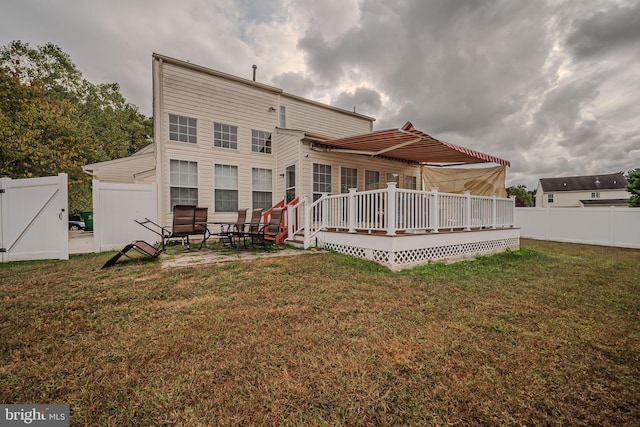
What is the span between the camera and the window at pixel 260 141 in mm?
10211

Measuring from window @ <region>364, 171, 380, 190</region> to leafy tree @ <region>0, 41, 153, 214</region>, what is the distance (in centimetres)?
1318

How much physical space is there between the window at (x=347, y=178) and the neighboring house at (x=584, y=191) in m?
41.3

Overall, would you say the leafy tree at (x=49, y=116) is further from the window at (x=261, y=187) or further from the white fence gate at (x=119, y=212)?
the window at (x=261, y=187)

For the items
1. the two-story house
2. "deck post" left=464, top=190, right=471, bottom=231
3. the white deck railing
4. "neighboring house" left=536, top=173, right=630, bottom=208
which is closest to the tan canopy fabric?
the two-story house

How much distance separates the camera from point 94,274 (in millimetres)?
4648

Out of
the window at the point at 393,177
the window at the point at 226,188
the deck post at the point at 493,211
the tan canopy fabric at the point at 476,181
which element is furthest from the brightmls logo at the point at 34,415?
the tan canopy fabric at the point at 476,181

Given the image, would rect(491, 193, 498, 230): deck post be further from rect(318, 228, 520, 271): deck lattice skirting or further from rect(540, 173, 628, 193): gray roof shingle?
rect(540, 173, 628, 193): gray roof shingle

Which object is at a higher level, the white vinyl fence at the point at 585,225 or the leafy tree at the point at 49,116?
the leafy tree at the point at 49,116

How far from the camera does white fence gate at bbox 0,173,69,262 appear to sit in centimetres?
583

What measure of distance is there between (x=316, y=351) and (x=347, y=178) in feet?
27.1

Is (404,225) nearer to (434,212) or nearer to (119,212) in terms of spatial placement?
(434,212)

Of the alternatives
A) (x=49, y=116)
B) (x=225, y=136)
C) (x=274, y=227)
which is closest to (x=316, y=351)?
(x=274, y=227)

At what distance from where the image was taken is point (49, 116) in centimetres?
1090

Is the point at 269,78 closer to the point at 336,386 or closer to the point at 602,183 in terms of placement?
the point at 336,386
